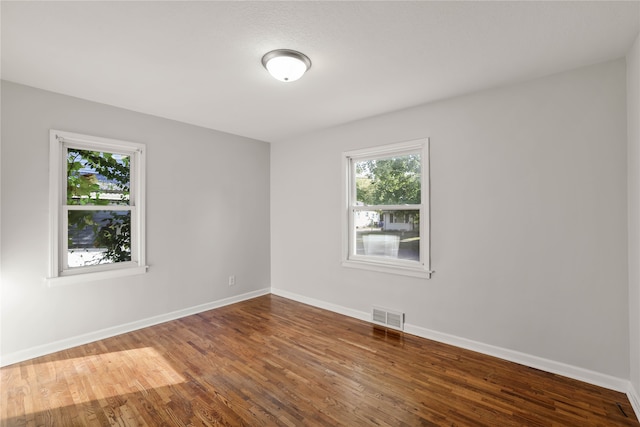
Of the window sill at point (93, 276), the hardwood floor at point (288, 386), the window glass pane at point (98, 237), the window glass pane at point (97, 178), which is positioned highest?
the window glass pane at point (97, 178)

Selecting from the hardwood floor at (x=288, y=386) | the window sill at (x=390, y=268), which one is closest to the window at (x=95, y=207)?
the hardwood floor at (x=288, y=386)

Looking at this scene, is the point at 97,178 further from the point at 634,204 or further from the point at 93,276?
the point at 634,204

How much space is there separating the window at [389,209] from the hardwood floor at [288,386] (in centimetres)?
93

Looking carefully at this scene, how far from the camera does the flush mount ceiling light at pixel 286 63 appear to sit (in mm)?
2215

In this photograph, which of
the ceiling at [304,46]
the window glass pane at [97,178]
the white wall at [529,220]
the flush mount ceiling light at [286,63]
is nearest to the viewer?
the ceiling at [304,46]

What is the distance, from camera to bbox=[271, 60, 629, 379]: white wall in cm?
232

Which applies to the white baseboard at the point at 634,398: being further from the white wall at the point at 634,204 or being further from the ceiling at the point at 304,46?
the ceiling at the point at 304,46

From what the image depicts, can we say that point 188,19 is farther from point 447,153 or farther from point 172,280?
point 172,280

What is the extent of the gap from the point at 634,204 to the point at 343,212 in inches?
108

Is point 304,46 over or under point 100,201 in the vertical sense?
over

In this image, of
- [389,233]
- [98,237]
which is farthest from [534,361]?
[98,237]

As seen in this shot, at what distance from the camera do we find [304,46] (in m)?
2.15

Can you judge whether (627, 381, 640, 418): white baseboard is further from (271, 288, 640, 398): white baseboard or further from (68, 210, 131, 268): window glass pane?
(68, 210, 131, 268): window glass pane

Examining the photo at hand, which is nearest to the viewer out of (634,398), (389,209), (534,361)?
(634,398)
